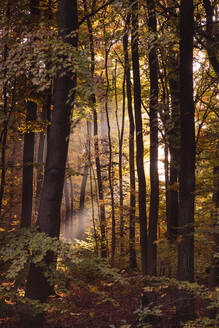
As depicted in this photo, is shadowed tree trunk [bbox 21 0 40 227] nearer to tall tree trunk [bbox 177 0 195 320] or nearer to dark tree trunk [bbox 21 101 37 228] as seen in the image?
dark tree trunk [bbox 21 101 37 228]

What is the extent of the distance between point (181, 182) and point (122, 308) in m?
5.58

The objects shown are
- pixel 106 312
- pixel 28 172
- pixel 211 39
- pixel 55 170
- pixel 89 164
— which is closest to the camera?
pixel 55 170

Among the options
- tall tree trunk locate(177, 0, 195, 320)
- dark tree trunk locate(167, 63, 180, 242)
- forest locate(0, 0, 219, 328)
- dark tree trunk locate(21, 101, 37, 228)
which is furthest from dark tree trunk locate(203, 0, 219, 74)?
dark tree trunk locate(21, 101, 37, 228)

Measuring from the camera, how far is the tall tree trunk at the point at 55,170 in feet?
19.4

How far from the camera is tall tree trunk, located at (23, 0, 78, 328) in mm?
5902

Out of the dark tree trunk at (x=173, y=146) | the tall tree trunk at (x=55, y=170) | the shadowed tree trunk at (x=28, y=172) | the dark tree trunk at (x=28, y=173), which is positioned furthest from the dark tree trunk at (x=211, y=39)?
the dark tree trunk at (x=28, y=173)

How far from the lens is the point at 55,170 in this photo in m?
6.10

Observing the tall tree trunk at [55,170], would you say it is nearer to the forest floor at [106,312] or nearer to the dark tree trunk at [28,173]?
the forest floor at [106,312]

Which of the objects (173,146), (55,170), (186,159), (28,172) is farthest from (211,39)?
(28,172)

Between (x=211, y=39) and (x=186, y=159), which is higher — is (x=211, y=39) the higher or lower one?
the higher one

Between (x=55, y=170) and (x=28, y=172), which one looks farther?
(x=28, y=172)

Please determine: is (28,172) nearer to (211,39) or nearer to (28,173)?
(28,173)

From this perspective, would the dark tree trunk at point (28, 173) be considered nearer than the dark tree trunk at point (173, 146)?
Yes

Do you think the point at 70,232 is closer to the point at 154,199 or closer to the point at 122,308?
the point at 122,308
